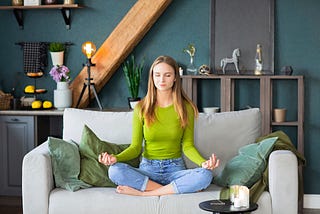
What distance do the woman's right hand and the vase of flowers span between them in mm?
1788

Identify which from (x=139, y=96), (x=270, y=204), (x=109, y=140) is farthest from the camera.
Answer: (x=139, y=96)

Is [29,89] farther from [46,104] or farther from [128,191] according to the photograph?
[128,191]

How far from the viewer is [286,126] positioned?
5.90 m

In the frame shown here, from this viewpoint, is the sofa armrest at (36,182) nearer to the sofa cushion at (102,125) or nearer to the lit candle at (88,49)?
the sofa cushion at (102,125)

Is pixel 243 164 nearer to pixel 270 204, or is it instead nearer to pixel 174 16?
pixel 270 204

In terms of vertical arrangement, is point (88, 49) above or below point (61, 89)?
above

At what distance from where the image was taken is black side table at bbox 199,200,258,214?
143 inches

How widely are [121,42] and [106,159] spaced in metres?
1.97

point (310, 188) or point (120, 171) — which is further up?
point (120, 171)

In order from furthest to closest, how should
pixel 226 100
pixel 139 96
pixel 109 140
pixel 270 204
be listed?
pixel 139 96 < pixel 226 100 < pixel 109 140 < pixel 270 204

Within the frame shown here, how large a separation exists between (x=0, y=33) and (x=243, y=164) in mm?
3019

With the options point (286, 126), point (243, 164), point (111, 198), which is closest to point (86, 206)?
point (111, 198)

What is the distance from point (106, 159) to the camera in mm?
4113

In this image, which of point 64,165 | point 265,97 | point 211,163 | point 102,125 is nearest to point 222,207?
point 211,163
